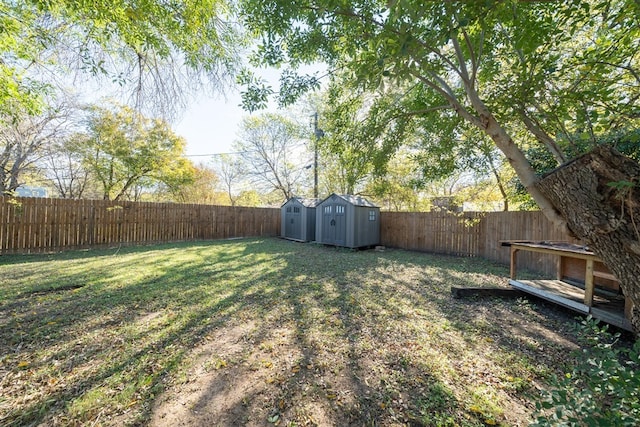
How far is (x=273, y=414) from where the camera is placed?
5.23ft

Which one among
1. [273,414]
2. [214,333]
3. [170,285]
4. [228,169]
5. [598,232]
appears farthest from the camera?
[228,169]

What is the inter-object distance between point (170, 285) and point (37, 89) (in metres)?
3.68

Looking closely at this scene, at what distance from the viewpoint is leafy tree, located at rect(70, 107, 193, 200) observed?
10961mm

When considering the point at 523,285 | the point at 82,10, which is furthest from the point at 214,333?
the point at 523,285

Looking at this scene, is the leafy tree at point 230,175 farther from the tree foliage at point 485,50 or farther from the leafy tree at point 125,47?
the tree foliage at point 485,50

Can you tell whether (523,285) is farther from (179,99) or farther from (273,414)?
(179,99)

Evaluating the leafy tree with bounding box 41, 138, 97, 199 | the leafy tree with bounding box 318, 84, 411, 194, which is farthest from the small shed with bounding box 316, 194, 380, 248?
the leafy tree with bounding box 41, 138, 97, 199

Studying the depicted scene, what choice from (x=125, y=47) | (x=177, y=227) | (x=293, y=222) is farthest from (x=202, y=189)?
(x=125, y=47)

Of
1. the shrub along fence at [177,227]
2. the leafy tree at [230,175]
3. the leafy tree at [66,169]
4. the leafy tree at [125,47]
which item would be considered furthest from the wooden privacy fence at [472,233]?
the leafy tree at [230,175]

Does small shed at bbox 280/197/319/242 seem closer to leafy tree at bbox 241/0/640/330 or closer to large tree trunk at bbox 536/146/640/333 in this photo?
leafy tree at bbox 241/0/640/330

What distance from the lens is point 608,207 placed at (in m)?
1.31

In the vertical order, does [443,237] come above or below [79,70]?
below

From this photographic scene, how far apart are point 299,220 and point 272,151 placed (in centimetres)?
790

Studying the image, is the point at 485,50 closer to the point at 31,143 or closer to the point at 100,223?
the point at 100,223
